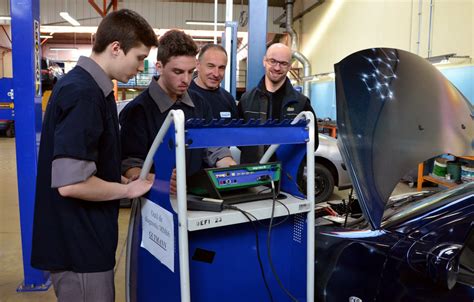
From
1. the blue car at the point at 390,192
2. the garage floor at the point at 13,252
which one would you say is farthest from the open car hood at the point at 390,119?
the garage floor at the point at 13,252

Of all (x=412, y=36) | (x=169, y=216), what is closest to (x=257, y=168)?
(x=169, y=216)

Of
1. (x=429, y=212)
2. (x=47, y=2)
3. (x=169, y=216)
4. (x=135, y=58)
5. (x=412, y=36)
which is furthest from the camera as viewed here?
(x=47, y=2)

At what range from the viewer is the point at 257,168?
1489mm

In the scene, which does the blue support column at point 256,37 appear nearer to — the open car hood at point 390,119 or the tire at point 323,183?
the tire at point 323,183

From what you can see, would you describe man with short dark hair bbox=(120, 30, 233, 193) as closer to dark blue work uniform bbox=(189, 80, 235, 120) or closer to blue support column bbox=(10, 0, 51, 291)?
dark blue work uniform bbox=(189, 80, 235, 120)

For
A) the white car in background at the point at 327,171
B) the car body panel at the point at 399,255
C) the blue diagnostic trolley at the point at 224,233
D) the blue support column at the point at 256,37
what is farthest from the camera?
the white car in background at the point at 327,171

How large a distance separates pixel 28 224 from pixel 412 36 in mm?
7698

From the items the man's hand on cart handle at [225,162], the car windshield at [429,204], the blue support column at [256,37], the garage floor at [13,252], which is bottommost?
the garage floor at [13,252]

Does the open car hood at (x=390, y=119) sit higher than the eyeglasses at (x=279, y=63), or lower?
lower

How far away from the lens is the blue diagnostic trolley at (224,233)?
132 centimetres

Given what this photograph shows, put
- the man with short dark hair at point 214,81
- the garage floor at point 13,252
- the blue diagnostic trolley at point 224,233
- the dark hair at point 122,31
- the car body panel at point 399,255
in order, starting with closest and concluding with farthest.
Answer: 1. the blue diagnostic trolley at point 224,233
2. the dark hair at point 122,31
3. the car body panel at point 399,255
4. the man with short dark hair at point 214,81
5. the garage floor at point 13,252

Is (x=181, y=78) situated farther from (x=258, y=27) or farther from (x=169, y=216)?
(x=258, y=27)

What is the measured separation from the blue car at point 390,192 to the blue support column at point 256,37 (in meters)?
2.16

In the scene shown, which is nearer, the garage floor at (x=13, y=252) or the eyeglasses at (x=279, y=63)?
the eyeglasses at (x=279, y=63)
